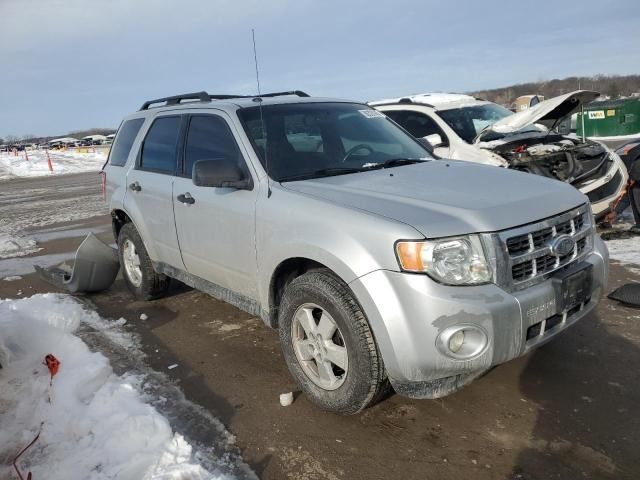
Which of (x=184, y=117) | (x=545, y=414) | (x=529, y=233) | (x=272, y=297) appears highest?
(x=184, y=117)

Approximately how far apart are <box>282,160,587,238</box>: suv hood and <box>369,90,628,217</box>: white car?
341 centimetres

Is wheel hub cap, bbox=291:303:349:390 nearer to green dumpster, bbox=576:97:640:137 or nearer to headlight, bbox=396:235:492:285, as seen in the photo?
headlight, bbox=396:235:492:285

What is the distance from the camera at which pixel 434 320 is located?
2.55m

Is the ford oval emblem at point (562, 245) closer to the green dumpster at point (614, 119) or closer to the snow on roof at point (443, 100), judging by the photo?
the snow on roof at point (443, 100)

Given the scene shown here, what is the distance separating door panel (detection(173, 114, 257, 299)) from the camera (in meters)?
3.63

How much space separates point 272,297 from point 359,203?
0.96 metres

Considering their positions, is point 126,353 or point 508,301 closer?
point 508,301

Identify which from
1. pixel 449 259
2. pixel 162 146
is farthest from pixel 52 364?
pixel 449 259

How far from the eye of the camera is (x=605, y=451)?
106 inches

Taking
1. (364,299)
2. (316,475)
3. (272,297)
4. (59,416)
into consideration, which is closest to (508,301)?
(364,299)

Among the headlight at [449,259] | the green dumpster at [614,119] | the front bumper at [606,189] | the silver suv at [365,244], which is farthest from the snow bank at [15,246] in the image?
the green dumpster at [614,119]

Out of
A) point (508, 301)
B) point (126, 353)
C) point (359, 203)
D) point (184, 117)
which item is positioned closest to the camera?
point (508, 301)

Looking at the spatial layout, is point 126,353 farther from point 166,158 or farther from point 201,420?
point 166,158

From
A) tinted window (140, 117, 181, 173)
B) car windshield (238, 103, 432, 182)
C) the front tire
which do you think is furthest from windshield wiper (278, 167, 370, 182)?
tinted window (140, 117, 181, 173)
